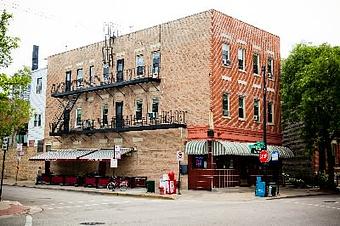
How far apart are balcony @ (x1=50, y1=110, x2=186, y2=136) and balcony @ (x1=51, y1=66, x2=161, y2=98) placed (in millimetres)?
Answer: 2599

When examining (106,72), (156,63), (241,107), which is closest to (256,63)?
(241,107)

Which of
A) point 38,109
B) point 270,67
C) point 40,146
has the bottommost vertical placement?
point 40,146

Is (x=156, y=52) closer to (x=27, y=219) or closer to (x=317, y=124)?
(x=317, y=124)

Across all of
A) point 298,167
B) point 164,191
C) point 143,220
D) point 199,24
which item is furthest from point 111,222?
point 298,167

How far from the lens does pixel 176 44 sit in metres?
32.1

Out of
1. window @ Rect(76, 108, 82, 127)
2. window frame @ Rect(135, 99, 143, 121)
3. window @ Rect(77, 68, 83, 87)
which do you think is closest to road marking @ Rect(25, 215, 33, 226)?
window frame @ Rect(135, 99, 143, 121)

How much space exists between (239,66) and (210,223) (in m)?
21.2

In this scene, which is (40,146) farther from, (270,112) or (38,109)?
(270,112)

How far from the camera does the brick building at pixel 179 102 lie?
29922 mm

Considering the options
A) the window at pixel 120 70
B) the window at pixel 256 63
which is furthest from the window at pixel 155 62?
the window at pixel 256 63

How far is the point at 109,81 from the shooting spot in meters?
36.4

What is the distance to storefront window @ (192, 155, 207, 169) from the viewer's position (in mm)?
29516

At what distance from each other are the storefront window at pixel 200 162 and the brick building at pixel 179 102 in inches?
2.9

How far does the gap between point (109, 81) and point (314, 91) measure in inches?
637
